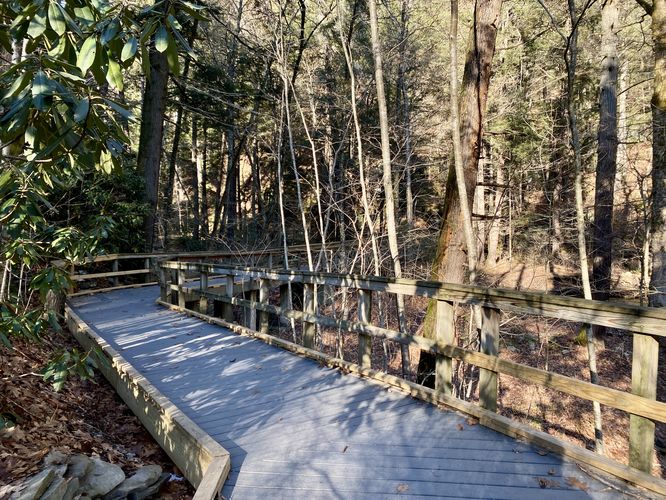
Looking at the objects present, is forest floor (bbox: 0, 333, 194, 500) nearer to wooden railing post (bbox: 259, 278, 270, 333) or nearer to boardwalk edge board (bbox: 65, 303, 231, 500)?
boardwalk edge board (bbox: 65, 303, 231, 500)

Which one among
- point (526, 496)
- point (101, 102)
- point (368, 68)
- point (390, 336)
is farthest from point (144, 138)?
point (526, 496)

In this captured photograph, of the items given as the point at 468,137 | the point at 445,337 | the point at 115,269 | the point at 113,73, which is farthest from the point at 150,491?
the point at 115,269

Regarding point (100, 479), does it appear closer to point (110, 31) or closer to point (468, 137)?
point (110, 31)

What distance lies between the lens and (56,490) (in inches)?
94.6

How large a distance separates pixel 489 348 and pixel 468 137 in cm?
381

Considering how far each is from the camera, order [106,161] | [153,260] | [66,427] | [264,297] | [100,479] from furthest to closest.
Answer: [153,260] < [264,297] < [66,427] < [100,479] < [106,161]

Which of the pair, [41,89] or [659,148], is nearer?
[41,89]

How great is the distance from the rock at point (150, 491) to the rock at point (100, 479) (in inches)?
5.7

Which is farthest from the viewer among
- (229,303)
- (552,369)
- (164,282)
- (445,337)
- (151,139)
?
(151,139)

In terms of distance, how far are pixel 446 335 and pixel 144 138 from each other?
13.0 m

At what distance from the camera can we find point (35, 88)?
1414 mm

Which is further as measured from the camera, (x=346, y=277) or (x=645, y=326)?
(x=346, y=277)

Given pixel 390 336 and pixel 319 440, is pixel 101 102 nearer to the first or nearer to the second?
pixel 319 440

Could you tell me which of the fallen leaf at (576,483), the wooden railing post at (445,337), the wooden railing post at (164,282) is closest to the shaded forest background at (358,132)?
the wooden railing post at (164,282)
